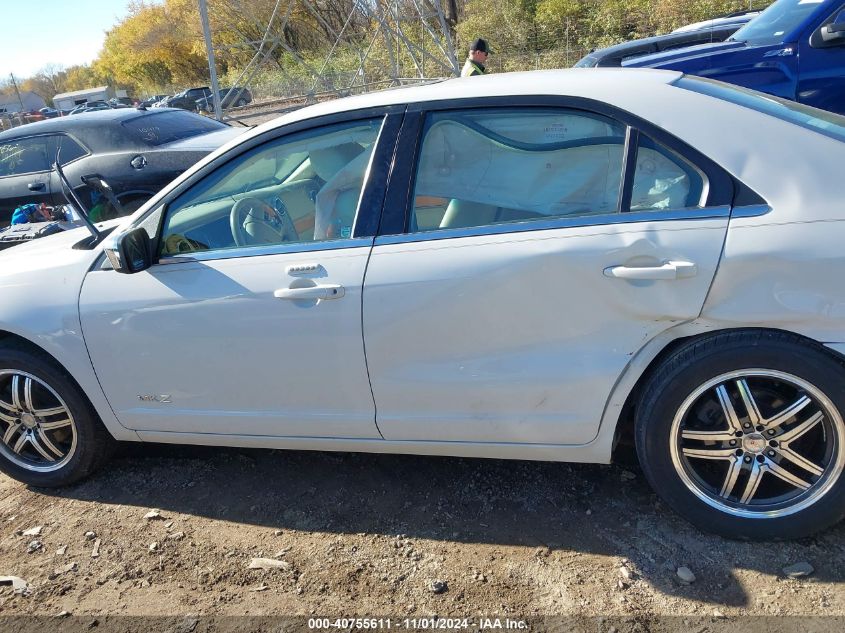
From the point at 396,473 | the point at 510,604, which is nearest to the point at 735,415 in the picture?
the point at 510,604

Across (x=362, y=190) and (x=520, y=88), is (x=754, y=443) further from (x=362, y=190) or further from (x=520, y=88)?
(x=362, y=190)

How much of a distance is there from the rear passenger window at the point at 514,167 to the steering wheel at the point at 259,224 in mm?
607

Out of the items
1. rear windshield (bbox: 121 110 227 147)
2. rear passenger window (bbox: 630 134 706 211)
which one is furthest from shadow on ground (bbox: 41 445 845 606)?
rear windshield (bbox: 121 110 227 147)

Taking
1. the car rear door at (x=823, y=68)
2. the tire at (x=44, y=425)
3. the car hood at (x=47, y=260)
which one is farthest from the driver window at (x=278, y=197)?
the car rear door at (x=823, y=68)

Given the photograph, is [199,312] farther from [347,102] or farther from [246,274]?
[347,102]

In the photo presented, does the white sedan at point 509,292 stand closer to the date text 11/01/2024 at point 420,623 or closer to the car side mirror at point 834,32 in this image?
the date text 11/01/2024 at point 420,623

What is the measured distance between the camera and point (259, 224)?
3090 millimetres

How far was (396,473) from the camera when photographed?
3324 mm

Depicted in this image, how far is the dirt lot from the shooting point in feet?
8.15

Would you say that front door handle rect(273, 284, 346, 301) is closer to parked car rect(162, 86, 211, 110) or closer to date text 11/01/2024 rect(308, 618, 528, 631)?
date text 11/01/2024 rect(308, 618, 528, 631)

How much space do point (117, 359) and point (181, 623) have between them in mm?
1163

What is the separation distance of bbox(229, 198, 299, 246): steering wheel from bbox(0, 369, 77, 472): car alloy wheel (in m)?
1.20

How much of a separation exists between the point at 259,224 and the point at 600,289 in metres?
1.50

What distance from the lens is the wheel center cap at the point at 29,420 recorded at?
343 centimetres
